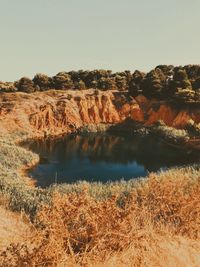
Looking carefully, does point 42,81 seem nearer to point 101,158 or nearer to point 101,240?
point 101,158

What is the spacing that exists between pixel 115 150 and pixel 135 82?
2634 cm

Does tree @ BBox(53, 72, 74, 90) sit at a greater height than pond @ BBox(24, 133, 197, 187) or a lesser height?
greater

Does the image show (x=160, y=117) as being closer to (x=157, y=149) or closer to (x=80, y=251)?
(x=157, y=149)

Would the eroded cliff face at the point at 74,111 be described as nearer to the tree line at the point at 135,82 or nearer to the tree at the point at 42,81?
the tree line at the point at 135,82

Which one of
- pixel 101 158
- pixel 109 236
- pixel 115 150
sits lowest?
pixel 101 158

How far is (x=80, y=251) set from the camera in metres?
8.19

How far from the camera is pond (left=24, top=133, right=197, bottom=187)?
33781 millimetres

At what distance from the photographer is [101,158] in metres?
41.7

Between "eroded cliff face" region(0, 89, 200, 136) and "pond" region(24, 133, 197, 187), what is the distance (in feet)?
21.9

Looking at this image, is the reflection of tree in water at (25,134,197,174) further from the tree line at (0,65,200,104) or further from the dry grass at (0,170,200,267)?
the dry grass at (0,170,200,267)

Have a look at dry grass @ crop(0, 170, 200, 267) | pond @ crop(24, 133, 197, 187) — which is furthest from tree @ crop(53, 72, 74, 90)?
dry grass @ crop(0, 170, 200, 267)

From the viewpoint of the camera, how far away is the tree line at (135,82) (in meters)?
60.7

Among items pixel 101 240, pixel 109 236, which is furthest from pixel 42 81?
pixel 101 240

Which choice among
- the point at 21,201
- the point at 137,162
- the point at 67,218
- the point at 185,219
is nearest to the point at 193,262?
the point at 185,219
